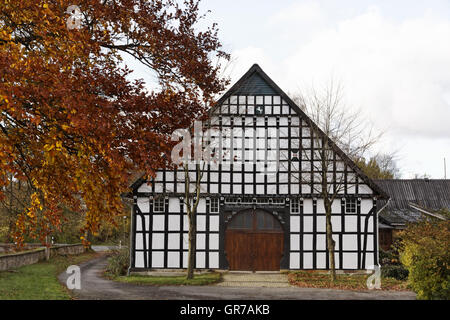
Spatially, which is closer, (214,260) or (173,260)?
(173,260)

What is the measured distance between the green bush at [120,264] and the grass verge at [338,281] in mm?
8048

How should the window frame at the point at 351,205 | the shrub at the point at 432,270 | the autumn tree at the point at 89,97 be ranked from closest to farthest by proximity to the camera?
the autumn tree at the point at 89,97 < the shrub at the point at 432,270 < the window frame at the point at 351,205

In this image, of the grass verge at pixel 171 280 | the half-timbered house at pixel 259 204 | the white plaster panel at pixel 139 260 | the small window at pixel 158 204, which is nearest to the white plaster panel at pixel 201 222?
the half-timbered house at pixel 259 204

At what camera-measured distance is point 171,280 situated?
20.0 metres

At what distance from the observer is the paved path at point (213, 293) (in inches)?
629

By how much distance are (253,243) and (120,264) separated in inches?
265

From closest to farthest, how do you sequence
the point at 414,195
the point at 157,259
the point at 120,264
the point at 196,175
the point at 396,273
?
the point at 396,273, the point at 196,175, the point at 157,259, the point at 120,264, the point at 414,195

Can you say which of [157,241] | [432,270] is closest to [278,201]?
[157,241]

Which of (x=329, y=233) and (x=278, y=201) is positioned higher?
(x=278, y=201)

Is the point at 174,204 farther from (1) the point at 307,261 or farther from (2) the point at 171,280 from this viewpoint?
(1) the point at 307,261

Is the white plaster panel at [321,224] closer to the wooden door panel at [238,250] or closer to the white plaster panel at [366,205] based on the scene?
the white plaster panel at [366,205]

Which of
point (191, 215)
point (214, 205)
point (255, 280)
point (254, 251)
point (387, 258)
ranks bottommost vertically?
point (255, 280)

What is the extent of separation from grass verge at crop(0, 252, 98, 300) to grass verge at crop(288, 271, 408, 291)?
9.35m

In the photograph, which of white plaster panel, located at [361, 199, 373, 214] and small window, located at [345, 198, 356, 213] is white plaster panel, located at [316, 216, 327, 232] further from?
white plaster panel, located at [361, 199, 373, 214]
